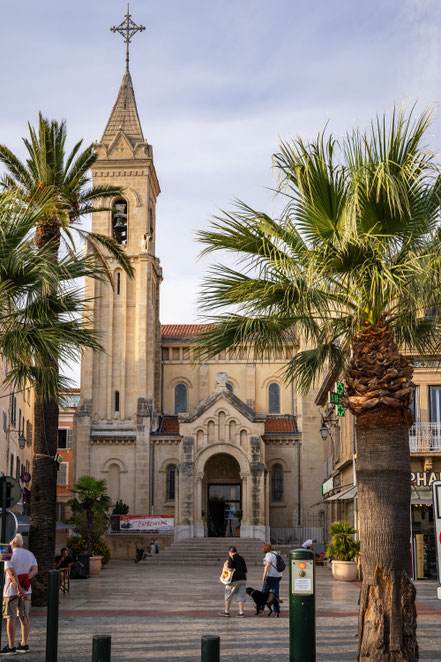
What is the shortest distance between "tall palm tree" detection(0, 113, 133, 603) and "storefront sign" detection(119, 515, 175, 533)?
25181mm

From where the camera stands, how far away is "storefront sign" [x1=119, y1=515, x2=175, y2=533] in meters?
45.0

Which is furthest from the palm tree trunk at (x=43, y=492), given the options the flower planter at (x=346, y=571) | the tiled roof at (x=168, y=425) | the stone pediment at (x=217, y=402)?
the tiled roof at (x=168, y=425)

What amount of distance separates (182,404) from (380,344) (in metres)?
46.5

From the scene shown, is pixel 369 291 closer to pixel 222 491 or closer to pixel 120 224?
pixel 222 491

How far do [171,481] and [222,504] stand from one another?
3612 millimetres

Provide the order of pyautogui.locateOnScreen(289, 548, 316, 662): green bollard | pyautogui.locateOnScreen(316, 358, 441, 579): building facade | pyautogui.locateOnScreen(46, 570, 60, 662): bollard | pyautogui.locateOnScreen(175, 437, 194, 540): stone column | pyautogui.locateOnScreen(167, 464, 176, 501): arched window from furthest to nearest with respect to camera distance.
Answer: pyautogui.locateOnScreen(167, 464, 176, 501): arched window < pyautogui.locateOnScreen(175, 437, 194, 540): stone column < pyautogui.locateOnScreen(316, 358, 441, 579): building facade < pyautogui.locateOnScreen(46, 570, 60, 662): bollard < pyautogui.locateOnScreen(289, 548, 316, 662): green bollard

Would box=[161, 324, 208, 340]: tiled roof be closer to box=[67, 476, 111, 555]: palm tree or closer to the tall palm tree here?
box=[67, 476, 111, 555]: palm tree

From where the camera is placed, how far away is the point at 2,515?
1170 cm

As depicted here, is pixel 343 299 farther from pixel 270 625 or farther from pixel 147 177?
pixel 147 177

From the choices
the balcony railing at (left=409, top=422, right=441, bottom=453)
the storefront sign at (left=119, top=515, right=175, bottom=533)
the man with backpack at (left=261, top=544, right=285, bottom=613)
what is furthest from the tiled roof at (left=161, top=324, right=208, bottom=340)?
the man with backpack at (left=261, top=544, right=285, bottom=613)

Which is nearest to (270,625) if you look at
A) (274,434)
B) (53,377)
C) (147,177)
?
(53,377)

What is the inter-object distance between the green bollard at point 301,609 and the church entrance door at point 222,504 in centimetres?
4226

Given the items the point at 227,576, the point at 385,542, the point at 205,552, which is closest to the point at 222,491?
the point at 205,552

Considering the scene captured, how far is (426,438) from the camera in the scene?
28859 millimetres
